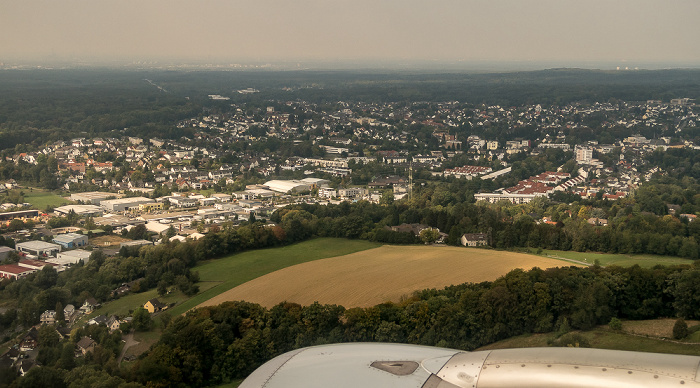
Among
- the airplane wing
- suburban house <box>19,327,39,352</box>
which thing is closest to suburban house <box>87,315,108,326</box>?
suburban house <box>19,327,39,352</box>

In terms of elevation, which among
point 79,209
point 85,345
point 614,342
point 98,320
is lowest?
point 79,209

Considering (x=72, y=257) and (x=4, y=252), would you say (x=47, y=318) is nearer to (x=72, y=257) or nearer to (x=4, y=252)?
(x=72, y=257)

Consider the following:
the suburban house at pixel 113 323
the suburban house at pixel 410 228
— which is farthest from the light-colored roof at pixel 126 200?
the suburban house at pixel 113 323

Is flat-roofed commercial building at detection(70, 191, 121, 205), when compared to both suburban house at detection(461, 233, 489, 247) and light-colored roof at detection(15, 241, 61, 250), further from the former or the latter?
suburban house at detection(461, 233, 489, 247)

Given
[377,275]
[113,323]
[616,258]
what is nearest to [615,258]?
[616,258]

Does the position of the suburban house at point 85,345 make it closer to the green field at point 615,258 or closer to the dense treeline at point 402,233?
the dense treeline at point 402,233
